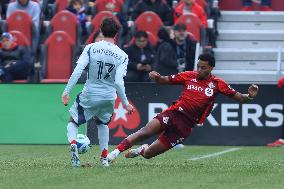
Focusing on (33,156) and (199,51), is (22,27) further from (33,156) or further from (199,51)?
(33,156)

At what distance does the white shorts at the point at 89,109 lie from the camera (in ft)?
41.9

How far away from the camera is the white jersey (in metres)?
12.5

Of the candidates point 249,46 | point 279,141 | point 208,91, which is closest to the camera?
point 208,91

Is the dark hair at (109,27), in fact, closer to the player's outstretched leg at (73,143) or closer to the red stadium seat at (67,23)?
the player's outstretched leg at (73,143)

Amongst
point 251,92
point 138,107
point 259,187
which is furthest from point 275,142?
point 259,187

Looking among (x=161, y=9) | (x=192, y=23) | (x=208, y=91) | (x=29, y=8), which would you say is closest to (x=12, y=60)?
(x=29, y=8)

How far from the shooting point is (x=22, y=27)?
75.6 ft

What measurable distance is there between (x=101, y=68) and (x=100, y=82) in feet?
0.70

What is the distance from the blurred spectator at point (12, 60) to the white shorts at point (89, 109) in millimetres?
8326

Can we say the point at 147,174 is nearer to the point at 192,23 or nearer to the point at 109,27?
the point at 109,27

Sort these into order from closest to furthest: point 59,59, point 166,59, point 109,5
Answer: point 166,59, point 59,59, point 109,5

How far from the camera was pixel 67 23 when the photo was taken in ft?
75.6

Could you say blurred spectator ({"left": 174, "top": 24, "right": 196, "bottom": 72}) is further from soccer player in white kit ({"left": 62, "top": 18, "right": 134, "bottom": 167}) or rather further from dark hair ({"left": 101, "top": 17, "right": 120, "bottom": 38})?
dark hair ({"left": 101, "top": 17, "right": 120, "bottom": 38})

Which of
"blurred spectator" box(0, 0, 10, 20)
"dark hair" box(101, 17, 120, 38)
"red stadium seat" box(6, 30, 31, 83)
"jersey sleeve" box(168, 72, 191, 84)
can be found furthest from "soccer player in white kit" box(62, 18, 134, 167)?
"blurred spectator" box(0, 0, 10, 20)
